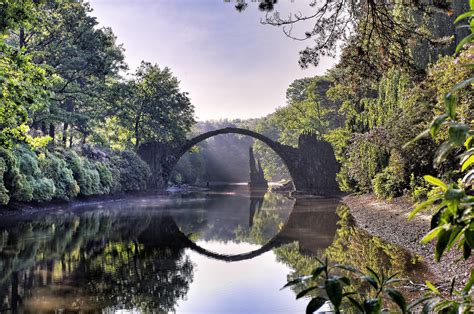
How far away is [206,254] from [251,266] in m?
1.79

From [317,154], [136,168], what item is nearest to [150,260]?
[136,168]

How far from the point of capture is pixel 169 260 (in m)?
10.1

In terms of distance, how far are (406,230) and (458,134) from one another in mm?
11338

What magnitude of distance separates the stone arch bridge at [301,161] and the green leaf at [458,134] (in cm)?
3288

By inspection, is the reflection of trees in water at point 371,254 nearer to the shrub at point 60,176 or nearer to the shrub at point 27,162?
the shrub at point 27,162

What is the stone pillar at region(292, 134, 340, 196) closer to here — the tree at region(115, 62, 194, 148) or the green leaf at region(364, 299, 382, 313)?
the tree at region(115, 62, 194, 148)

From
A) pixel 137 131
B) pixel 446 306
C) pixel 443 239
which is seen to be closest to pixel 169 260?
pixel 446 306

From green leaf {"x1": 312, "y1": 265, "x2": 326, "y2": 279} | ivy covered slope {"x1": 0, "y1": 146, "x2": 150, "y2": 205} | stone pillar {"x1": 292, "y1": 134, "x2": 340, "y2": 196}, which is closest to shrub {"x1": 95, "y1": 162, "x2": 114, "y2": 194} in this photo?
ivy covered slope {"x1": 0, "y1": 146, "x2": 150, "y2": 205}

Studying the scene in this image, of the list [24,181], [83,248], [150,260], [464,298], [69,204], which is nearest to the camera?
[464,298]

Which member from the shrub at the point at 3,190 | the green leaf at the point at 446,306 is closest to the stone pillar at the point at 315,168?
the shrub at the point at 3,190

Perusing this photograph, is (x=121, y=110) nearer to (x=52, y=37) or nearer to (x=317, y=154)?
(x=52, y=37)

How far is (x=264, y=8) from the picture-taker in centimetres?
589

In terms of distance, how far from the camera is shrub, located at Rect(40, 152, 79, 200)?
22005mm

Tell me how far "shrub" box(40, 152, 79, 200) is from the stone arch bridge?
1451 cm
